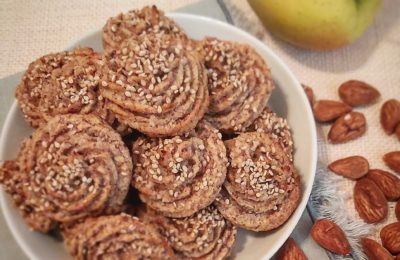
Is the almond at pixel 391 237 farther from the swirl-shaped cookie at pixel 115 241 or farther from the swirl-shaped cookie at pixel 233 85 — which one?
the swirl-shaped cookie at pixel 115 241

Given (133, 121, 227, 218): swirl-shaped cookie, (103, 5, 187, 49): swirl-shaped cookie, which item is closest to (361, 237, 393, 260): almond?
(133, 121, 227, 218): swirl-shaped cookie

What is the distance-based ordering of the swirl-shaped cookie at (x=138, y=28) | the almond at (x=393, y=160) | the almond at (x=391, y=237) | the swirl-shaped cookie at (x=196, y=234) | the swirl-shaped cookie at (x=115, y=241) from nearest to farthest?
the swirl-shaped cookie at (x=115, y=241) < the swirl-shaped cookie at (x=196, y=234) < the swirl-shaped cookie at (x=138, y=28) < the almond at (x=391, y=237) < the almond at (x=393, y=160)

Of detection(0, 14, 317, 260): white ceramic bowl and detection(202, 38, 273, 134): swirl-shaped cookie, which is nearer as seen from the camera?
detection(0, 14, 317, 260): white ceramic bowl

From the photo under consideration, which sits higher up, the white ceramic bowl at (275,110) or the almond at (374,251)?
the white ceramic bowl at (275,110)

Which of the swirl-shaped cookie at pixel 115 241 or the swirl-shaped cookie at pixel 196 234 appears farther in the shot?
the swirl-shaped cookie at pixel 196 234

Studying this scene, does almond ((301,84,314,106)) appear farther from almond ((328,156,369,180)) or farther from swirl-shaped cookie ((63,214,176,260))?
swirl-shaped cookie ((63,214,176,260))

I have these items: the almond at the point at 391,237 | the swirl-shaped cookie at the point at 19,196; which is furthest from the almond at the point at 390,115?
the swirl-shaped cookie at the point at 19,196

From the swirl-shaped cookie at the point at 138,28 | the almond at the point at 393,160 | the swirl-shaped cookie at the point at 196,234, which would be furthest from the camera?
the almond at the point at 393,160
